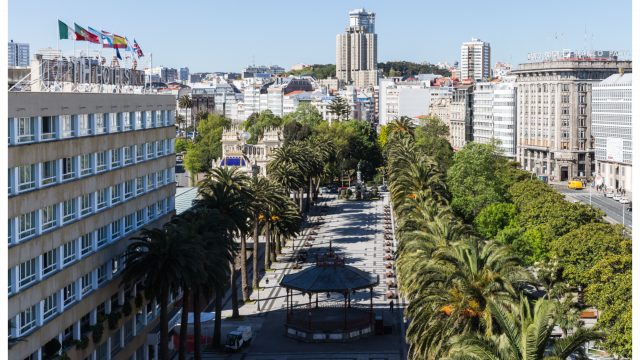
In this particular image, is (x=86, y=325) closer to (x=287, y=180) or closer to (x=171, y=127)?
(x=171, y=127)

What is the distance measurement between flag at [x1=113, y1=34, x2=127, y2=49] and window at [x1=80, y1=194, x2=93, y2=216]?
12.3 metres

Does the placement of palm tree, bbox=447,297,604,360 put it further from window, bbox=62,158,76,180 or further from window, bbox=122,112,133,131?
window, bbox=122,112,133,131

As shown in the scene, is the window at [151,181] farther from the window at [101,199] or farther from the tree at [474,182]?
the tree at [474,182]

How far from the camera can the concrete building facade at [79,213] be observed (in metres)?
51.3

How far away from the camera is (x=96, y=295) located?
61906 millimetres

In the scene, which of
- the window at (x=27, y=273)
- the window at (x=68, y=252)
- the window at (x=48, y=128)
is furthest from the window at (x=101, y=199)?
the window at (x=27, y=273)

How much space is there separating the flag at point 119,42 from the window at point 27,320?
2266 centimetres

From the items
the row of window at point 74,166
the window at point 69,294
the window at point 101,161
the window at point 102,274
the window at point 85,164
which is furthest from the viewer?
the window at point 101,161

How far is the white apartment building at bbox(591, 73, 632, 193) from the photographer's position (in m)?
189

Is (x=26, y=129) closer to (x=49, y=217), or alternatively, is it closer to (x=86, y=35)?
(x=49, y=217)

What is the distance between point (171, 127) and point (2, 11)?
40.8 meters

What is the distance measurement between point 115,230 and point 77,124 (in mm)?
9908

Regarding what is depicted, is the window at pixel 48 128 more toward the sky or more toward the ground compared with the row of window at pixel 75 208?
more toward the sky

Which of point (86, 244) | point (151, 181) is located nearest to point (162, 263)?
point (86, 244)
